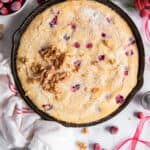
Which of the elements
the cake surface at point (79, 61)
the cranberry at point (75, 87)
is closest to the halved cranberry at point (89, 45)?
the cake surface at point (79, 61)

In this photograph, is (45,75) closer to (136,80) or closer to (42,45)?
(42,45)

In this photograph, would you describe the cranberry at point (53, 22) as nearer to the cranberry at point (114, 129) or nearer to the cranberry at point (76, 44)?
the cranberry at point (76, 44)

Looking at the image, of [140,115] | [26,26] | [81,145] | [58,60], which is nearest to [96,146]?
[81,145]

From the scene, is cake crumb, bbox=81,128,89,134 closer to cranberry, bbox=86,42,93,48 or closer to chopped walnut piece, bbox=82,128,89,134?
chopped walnut piece, bbox=82,128,89,134

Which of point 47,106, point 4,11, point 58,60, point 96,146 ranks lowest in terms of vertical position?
point 96,146

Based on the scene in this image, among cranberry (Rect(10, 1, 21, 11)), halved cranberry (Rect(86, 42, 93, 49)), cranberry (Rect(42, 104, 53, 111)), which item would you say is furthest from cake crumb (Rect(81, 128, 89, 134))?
cranberry (Rect(10, 1, 21, 11))

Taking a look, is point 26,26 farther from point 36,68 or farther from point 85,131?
point 85,131

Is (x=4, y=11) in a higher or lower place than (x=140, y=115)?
higher

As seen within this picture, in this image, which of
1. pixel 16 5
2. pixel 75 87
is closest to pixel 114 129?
pixel 75 87
